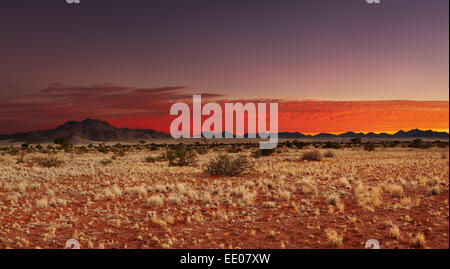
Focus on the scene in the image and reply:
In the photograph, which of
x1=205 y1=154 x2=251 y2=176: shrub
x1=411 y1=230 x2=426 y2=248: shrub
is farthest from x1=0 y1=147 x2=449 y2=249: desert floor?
x1=205 y1=154 x2=251 y2=176: shrub

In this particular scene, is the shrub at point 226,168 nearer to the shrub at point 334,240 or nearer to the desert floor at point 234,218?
the desert floor at point 234,218

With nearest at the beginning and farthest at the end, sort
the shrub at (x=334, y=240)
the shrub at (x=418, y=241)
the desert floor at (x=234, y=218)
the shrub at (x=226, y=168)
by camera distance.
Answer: the shrub at (x=418, y=241) → the shrub at (x=334, y=240) → the desert floor at (x=234, y=218) → the shrub at (x=226, y=168)

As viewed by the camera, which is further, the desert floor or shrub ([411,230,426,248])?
the desert floor

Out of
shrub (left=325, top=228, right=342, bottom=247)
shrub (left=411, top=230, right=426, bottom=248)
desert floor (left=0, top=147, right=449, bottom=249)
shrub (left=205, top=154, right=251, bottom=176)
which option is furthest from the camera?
shrub (left=205, top=154, right=251, bottom=176)

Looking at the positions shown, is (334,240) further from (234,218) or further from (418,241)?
(234,218)

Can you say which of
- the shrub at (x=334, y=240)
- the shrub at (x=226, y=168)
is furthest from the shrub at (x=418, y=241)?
the shrub at (x=226, y=168)

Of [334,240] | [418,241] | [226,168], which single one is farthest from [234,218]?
[226,168]

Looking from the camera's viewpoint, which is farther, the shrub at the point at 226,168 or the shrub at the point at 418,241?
the shrub at the point at 226,168

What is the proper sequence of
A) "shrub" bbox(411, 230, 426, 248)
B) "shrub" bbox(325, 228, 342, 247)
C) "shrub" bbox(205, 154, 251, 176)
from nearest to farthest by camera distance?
"shrub" bbox(411, 230, 426, 248) → "shrub" bbox(325, 228, 342, 247) → "shrub" bbox(205, 154, 251, 176)

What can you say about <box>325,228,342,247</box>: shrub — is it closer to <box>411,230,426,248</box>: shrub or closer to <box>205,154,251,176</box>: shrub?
<box>411,230,426,248</box>: shrub

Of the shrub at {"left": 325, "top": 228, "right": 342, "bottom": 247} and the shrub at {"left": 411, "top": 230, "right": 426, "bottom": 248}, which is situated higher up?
the shrub at {"left": 411, "top": 230, "right": 426, "bottom": 248}
